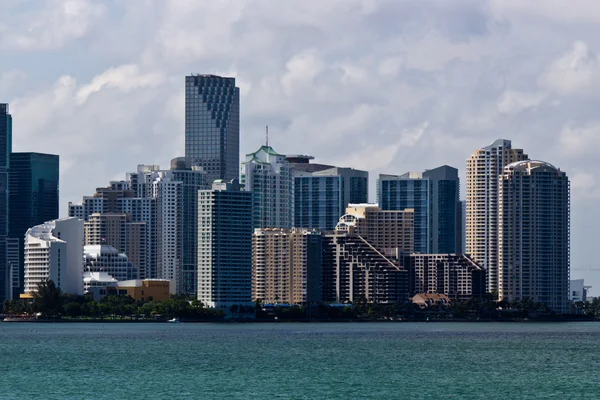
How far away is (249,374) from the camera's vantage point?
134m

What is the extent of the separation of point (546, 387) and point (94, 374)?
126 ft

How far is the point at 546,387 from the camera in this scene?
12100 centimetres

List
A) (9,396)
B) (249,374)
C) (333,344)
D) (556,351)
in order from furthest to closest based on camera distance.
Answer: (333,344) → (556,351) → (249,374) → (9,396)

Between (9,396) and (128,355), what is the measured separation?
51250 mm

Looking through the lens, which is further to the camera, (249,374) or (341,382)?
(249,374)

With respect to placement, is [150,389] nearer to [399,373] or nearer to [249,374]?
[249,374]

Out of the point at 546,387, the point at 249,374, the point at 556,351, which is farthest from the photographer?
the point at 556,351

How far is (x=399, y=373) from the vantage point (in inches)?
5315

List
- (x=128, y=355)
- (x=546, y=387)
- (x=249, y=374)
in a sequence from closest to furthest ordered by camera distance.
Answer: (x=546, y=387) → (x=249, y=374) → (x=128, y=355)

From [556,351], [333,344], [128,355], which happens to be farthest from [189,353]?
[556,351]

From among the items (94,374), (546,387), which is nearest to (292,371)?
(94,374)

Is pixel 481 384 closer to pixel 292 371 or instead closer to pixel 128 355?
pixel 292 371

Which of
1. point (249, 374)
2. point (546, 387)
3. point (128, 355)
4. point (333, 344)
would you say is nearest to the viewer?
point (546, 387)

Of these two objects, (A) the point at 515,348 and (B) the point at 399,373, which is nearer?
(B) the point at 399,373
